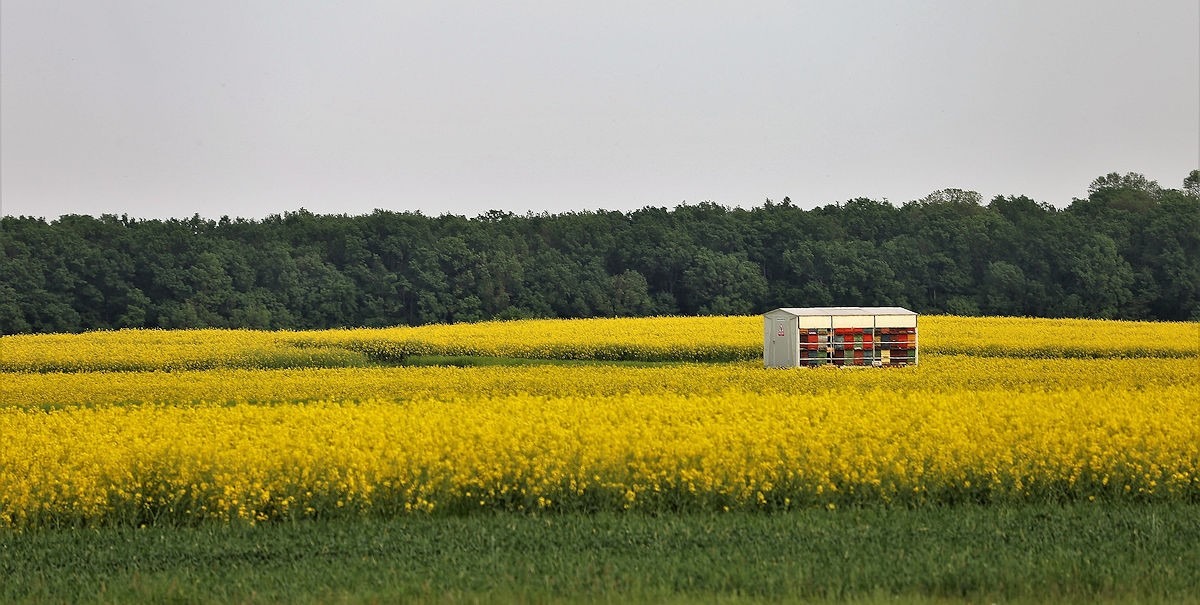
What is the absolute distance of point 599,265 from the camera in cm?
6706

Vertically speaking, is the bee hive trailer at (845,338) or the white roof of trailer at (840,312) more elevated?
the white roof of trailer at (840,312)

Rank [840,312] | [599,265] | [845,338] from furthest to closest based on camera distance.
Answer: [599,265] → [840,312] → [845,338]

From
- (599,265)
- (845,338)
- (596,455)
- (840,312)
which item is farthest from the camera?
(599,265)

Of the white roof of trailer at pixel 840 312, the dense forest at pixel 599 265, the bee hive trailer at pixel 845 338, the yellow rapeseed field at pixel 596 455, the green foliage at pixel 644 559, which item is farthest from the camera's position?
the dense forest at pixel 599 265

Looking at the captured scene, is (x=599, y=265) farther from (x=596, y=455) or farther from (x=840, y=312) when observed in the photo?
(x=596, y=455)

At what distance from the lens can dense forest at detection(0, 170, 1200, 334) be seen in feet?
194

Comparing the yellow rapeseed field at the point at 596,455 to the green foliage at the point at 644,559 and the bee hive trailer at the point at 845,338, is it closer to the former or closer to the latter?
the green foliage at the point at 644,559

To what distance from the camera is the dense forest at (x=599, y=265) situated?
2334 inches

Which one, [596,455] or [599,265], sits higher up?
[599,265]

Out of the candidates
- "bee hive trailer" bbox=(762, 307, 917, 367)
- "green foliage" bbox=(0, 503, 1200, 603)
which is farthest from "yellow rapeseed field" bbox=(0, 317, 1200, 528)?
"bee hive trailer" bbox=(762, 307, 917, 367)

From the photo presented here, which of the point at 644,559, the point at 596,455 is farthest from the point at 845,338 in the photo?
the point at 644,559

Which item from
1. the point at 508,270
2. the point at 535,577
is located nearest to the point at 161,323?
the point at 508,270

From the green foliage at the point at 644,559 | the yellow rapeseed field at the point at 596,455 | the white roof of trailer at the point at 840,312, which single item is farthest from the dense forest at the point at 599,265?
the green foliage at the point at 644,559

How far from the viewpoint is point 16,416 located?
16.8m
